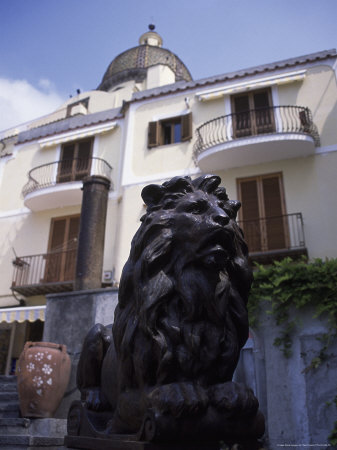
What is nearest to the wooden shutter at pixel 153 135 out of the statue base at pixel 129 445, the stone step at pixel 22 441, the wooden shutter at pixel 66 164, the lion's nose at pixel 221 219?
the wooden shutter at pixel 66 164

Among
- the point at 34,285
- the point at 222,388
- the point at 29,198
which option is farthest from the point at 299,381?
the point at 29,198

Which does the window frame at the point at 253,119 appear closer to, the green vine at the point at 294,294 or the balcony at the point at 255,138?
the balcony at the point at 255,138

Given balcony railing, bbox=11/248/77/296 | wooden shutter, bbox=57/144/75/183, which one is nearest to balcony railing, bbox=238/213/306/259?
balcony railing, bbox=11/248/77/296

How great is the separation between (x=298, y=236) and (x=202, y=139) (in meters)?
4.21

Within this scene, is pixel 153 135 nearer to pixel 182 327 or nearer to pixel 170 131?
pixel 170 131

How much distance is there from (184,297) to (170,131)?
12431 mm

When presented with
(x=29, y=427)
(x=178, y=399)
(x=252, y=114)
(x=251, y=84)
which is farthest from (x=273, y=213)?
(x=178, y=399)

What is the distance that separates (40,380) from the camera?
4844 millimetres

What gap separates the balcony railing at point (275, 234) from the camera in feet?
36.5

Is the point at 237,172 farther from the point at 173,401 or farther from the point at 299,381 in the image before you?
the point at 173,401

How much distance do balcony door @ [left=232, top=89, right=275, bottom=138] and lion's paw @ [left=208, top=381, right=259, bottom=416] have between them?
35.6 ft

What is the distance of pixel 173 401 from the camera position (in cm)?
181

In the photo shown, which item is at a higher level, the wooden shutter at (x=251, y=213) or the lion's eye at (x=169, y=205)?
the wooden shutter at (x=251, y=213)

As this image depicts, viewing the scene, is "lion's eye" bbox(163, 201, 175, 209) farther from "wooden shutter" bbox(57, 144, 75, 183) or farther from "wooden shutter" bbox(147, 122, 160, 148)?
"wooden shutter" bbox(57, 144, 75, 183)
